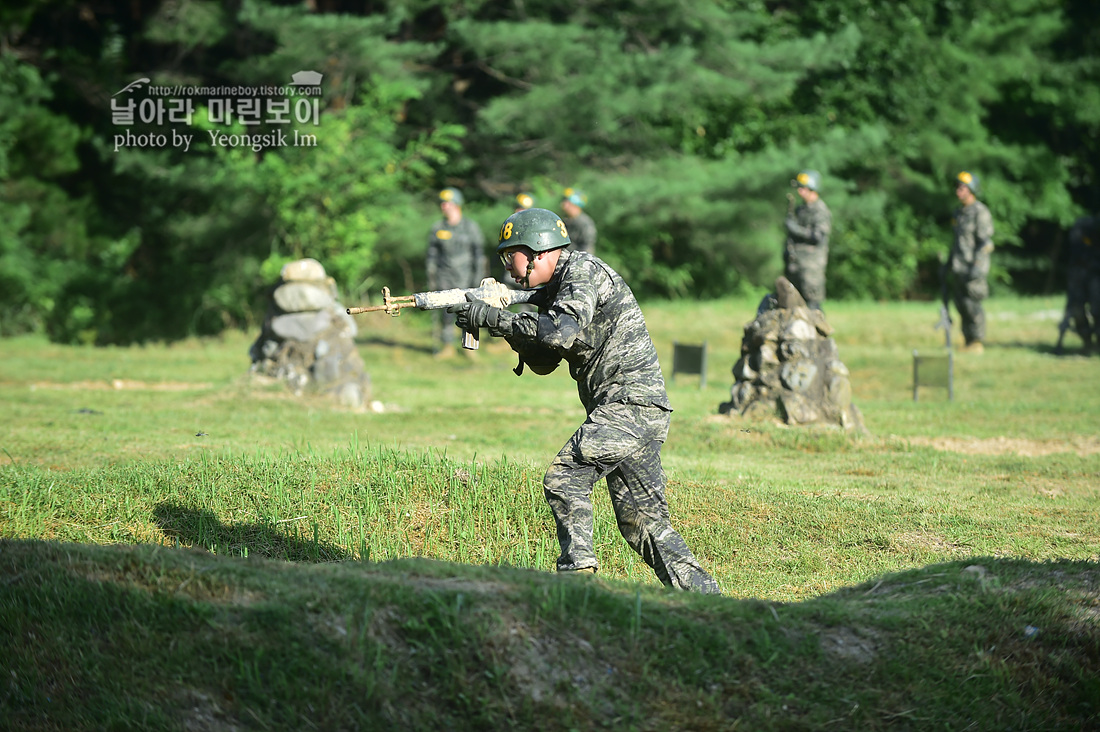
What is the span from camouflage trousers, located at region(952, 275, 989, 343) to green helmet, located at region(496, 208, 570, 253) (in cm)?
1287

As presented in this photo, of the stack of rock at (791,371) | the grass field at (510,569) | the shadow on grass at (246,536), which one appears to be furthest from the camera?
Result: the stack of rock at (791,371)

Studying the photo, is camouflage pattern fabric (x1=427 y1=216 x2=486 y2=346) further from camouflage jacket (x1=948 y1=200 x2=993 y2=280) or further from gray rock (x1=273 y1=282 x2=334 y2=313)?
camouflage jacket (x1=948 y1=200 x2=993 y2=280)

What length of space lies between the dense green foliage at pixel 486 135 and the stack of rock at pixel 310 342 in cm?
683

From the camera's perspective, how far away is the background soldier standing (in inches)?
673

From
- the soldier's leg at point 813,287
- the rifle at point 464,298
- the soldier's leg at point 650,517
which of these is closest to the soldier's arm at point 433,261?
the soldier's leg at point 813,287

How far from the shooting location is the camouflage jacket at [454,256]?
17438 mm

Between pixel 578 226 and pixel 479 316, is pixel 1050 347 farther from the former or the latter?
pixel 479 316

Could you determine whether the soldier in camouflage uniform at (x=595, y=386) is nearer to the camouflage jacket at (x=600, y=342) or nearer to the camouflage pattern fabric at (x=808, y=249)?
the camouflage jacket at (x=600, y=342)

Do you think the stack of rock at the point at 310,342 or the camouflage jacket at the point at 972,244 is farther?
the camouflage jacket at the point at 972,244

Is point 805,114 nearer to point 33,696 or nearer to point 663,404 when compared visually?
point 663,404

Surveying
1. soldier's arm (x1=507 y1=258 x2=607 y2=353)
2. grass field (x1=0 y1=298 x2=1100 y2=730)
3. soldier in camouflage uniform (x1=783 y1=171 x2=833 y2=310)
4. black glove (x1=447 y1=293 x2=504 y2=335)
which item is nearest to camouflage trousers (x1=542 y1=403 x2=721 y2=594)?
grass field (x1=0 y1=298 x2=1100 y2=730)

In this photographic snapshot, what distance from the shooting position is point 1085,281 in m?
17.2

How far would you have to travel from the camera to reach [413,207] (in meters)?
23.4

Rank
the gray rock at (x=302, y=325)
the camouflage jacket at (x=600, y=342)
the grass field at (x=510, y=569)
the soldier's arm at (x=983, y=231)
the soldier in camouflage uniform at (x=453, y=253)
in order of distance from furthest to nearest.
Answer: the soldier in camouflage uniform at (x=453, y=253)
the soldier's arm at (x=983, y=231)
the gray rock at (x=302, y=325)
the camouflage jacket at (x=600, y=342)
the grass field at (x=510, y=569)
